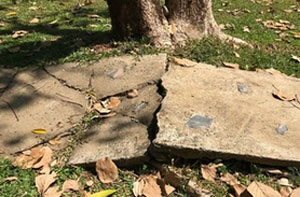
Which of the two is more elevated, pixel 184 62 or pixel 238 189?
pixel 184 62

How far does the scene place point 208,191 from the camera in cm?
216

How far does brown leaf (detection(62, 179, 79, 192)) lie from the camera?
2.29 metres

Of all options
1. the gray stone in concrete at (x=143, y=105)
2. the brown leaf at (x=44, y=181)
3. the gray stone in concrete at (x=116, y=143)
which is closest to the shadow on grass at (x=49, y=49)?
the gray stone in concrete at (x=143, y=105)

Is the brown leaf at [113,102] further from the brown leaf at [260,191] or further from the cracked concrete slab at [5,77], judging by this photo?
the brown leaf at [260,191]

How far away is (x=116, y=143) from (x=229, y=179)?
0.74 m

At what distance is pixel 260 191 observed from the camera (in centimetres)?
211

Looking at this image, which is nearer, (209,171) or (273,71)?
(209,171)

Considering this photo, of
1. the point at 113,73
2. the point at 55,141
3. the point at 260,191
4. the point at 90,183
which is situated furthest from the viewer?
the point at 113,73

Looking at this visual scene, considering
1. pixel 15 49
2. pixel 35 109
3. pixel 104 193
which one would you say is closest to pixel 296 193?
pixel 104 193

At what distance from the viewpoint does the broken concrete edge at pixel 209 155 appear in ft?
7.24

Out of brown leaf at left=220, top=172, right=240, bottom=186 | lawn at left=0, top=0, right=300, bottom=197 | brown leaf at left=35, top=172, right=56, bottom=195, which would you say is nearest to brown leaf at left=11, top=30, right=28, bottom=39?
lawn at left=0, top=0, right=300, bottom=197

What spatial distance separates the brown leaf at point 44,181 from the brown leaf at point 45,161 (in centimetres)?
6

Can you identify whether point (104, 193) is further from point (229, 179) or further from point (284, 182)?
point (284, 182)

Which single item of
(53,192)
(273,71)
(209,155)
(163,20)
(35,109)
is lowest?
(53,192)
